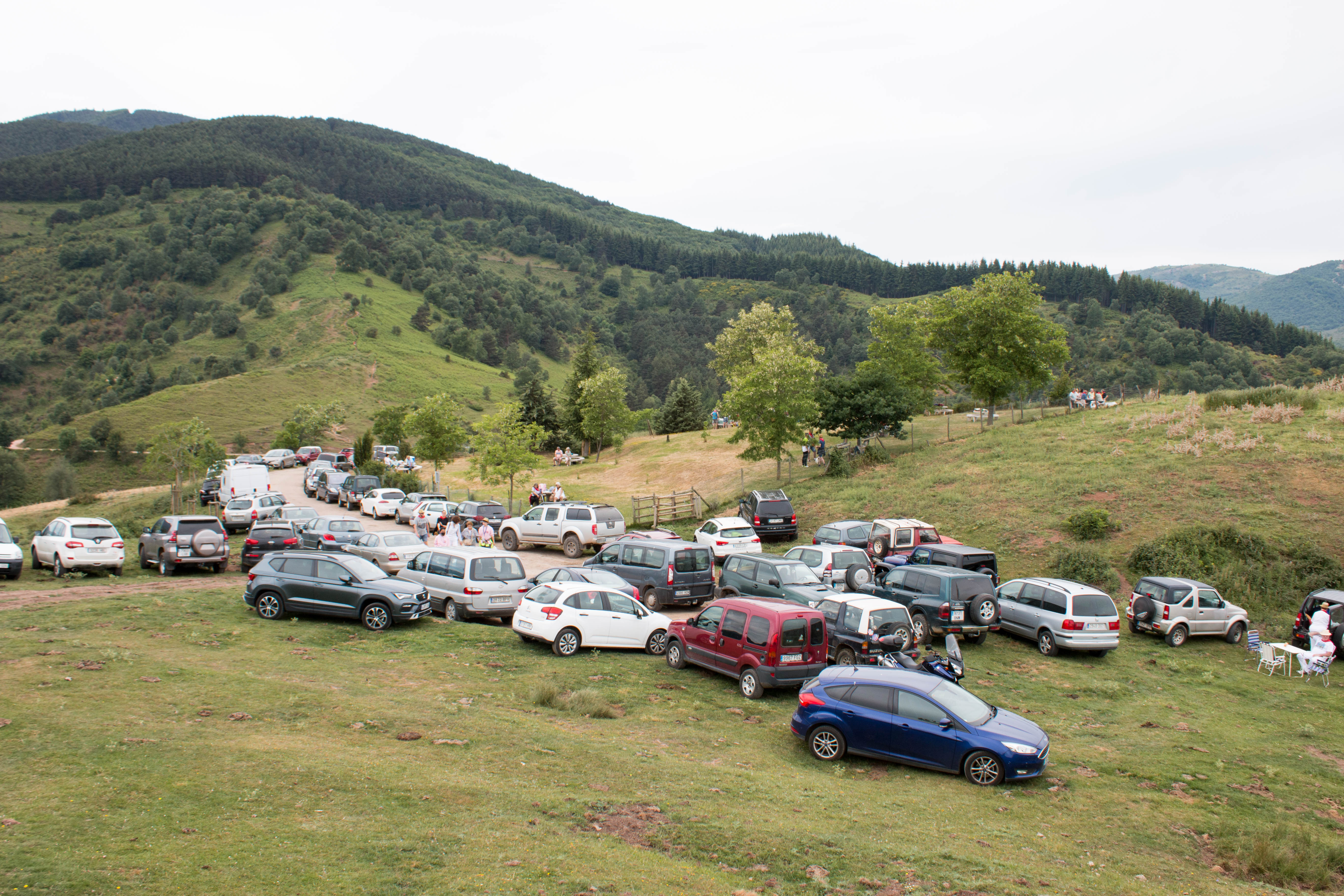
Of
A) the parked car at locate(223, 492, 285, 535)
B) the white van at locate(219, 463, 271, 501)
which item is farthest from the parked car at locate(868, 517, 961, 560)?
the white van at locate(219, 463, 271, 501)

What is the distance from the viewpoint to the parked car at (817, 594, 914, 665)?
15.1m

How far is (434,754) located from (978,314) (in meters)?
43.8

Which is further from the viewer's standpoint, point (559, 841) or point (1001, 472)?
point (1001, 472)

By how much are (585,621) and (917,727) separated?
7.52m

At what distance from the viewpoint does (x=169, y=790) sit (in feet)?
24.7

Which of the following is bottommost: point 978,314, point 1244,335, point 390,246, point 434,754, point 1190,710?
point 1190,710

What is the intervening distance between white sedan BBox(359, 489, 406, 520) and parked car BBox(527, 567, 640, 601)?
21.1 metres

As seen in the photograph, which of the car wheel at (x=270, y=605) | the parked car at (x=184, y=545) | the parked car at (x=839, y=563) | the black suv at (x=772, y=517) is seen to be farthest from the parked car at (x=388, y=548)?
the black suv at (x=772, y=517)

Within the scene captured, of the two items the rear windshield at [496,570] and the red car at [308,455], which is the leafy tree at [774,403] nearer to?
the rear windshield at [496,570]

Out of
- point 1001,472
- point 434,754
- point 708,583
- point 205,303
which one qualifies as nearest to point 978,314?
point 1001,472

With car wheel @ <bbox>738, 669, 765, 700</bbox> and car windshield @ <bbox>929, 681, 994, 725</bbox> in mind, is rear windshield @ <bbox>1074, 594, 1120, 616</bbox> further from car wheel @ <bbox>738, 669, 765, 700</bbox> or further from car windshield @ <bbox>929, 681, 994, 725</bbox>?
car wheel @ <bbox>738, 669, 765, 700</bbox>

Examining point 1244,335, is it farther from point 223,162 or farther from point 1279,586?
point 223,162

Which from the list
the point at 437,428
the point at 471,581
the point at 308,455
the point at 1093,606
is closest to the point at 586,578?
the point at 471,581

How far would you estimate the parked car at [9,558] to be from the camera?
2061 centimetres
